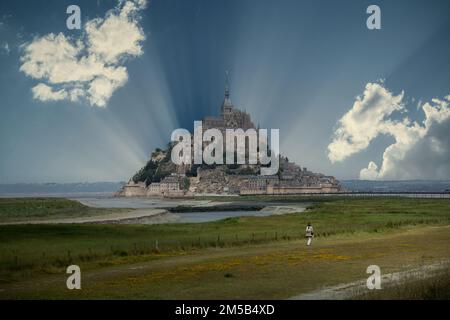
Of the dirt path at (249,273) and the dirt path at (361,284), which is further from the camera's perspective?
the dirt path at (249,273)

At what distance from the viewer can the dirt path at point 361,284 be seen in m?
23.2

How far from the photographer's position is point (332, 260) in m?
35.6

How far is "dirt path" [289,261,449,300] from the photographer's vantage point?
23250 millimetres

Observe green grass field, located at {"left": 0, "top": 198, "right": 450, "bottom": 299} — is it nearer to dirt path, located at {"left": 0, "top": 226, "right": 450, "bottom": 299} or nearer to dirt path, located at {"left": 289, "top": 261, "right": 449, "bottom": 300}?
dirt path, located at {"left": 0, "top": 226, "right": 450, "bottom": 299}

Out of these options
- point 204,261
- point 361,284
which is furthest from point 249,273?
point 361,284

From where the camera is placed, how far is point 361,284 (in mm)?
26078

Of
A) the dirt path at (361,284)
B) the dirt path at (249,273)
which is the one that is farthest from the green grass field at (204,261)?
the dirt path at (361,284)

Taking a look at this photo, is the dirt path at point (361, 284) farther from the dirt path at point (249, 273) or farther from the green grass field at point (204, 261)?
the green grass field at point (204, 261)

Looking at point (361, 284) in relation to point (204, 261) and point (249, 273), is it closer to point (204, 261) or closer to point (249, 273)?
point (249, 273)

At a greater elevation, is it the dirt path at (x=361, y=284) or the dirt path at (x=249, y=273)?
the dirt path at (x=361, y=284)

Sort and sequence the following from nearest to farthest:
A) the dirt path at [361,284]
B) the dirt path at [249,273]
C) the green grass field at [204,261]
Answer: the dirt path at [361,284]
the dirt path at [249,273]
the green grass field at [204,261]
